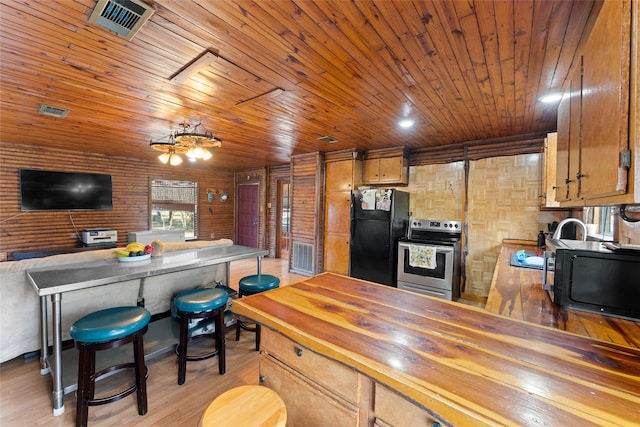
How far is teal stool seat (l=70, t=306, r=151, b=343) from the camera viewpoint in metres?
1.59

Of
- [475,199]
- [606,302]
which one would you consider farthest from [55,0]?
[475,199]

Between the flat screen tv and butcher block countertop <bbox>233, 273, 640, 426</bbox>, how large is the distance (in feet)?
19.9

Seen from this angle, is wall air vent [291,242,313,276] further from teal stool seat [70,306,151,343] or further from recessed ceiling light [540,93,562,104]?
recessed ceiling light [540,93,562,104]

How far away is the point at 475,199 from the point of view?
4043 millimetres

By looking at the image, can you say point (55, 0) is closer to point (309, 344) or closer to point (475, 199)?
point (309, 344)

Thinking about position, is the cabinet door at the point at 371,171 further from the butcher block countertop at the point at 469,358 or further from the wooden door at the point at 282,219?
the butcher block countertop at the point at 469,358

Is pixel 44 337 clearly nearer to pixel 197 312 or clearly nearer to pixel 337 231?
pixel 197 312

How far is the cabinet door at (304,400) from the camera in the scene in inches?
38.5

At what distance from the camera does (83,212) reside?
552cm

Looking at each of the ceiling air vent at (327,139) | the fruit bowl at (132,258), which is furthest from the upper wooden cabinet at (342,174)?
the fruit bowl at (132,258)

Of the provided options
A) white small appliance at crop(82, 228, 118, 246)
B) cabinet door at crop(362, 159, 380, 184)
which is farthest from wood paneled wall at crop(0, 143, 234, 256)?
cabinet door at crop(362, 159, 380, 184)

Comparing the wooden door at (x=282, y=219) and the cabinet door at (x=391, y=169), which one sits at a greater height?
the cabinet door at (x=391, y=169)

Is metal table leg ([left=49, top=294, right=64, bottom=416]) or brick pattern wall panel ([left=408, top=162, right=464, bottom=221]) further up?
brick pattern wall panel ([left=408, top=162, right=464, bottom=221])

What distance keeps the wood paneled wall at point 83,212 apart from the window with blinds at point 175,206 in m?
0.15
